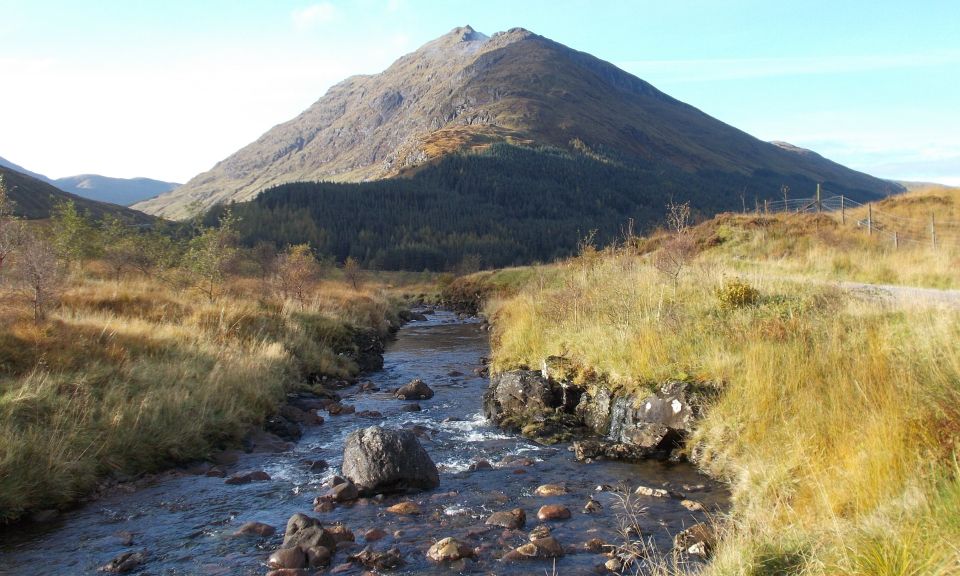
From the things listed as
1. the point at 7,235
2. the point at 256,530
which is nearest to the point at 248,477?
the point at 256,530

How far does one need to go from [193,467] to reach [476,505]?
5009 mm

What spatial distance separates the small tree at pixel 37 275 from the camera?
12469mm

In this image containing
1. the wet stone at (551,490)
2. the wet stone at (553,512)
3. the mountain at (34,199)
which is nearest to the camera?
the wet stone at (553,512)

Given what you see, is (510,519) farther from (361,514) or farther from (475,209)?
(475,209)

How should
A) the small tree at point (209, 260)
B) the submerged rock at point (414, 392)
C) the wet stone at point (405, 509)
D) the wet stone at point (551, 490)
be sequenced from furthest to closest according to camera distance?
the small tree at point (209, 260), the submerged rock at point (414, 392), the wet stone at point (551, 490), the wet stone at point (405, 509)

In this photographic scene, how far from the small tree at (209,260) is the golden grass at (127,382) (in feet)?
8.53

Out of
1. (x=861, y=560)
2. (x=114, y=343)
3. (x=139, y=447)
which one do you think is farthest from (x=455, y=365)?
(x=861, y=560)

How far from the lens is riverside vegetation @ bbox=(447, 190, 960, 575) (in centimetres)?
442

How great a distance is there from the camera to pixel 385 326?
30.5 m

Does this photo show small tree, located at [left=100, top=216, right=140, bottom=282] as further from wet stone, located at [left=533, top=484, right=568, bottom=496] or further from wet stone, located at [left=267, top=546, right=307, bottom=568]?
wet stone, located at [left=533, top=484, right=568, bottom=496]

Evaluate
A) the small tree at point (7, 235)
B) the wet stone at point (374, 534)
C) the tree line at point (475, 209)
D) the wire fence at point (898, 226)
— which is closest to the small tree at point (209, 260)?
the small tree at point (7, 235)

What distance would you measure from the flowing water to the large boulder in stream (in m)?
0.28

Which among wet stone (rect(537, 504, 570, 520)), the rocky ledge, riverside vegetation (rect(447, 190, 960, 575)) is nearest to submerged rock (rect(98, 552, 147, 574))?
wet stone (rect(537, 504, 570, 520))

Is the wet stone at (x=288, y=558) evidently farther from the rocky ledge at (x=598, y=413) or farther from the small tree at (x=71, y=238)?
the small tree at (x=71, y=238)
